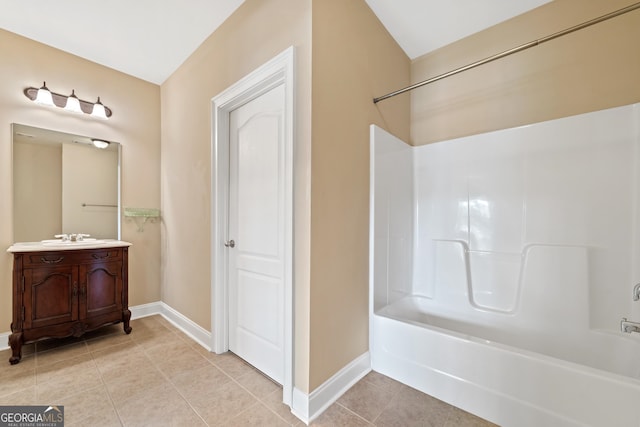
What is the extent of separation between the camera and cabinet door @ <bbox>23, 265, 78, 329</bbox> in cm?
199

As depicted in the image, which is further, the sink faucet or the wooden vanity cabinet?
the wooden vanity cabinet

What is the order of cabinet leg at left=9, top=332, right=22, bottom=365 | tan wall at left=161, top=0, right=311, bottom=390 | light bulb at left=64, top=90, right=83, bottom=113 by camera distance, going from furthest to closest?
light bulb at left=64, top=90, right=83, bottom=113, cabinet leg at left=9, top=332, right=22, bottom=365, tan wall at left=161, top=0, right=311, bottom=390

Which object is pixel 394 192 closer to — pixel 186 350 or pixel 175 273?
pixel 186 350

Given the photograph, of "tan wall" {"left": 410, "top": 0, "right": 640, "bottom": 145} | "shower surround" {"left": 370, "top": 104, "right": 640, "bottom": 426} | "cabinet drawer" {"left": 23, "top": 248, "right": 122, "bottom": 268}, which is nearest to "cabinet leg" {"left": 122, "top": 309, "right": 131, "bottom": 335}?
"cabinet drawer" {"left": 23, "top": 248, "right": 122, "bottom": 268}

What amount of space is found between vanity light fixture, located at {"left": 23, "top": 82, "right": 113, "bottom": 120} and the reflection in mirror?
253 mm

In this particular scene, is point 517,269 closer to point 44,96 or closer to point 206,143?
point 206,143

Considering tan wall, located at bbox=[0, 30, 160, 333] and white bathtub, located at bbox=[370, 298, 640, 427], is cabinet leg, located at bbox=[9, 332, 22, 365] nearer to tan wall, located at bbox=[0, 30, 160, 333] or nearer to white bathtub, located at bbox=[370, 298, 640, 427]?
tan wall, located at bbox=[0, 30, 160, 333]

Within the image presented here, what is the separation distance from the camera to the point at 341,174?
1681 mm

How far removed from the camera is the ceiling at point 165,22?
193cm

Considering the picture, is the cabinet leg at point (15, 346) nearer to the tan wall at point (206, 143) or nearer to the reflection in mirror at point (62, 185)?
the reflection in mirror at point (62, 185)

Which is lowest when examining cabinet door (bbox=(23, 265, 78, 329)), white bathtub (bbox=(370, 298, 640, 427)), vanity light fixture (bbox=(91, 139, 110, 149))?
white bathtub (bbox=(370, 298, 640, 427))

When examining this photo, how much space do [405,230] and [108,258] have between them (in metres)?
2.79

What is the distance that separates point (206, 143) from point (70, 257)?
150 centimetres

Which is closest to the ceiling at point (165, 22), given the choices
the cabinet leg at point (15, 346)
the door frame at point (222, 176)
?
the door frame at point (222, 176)
